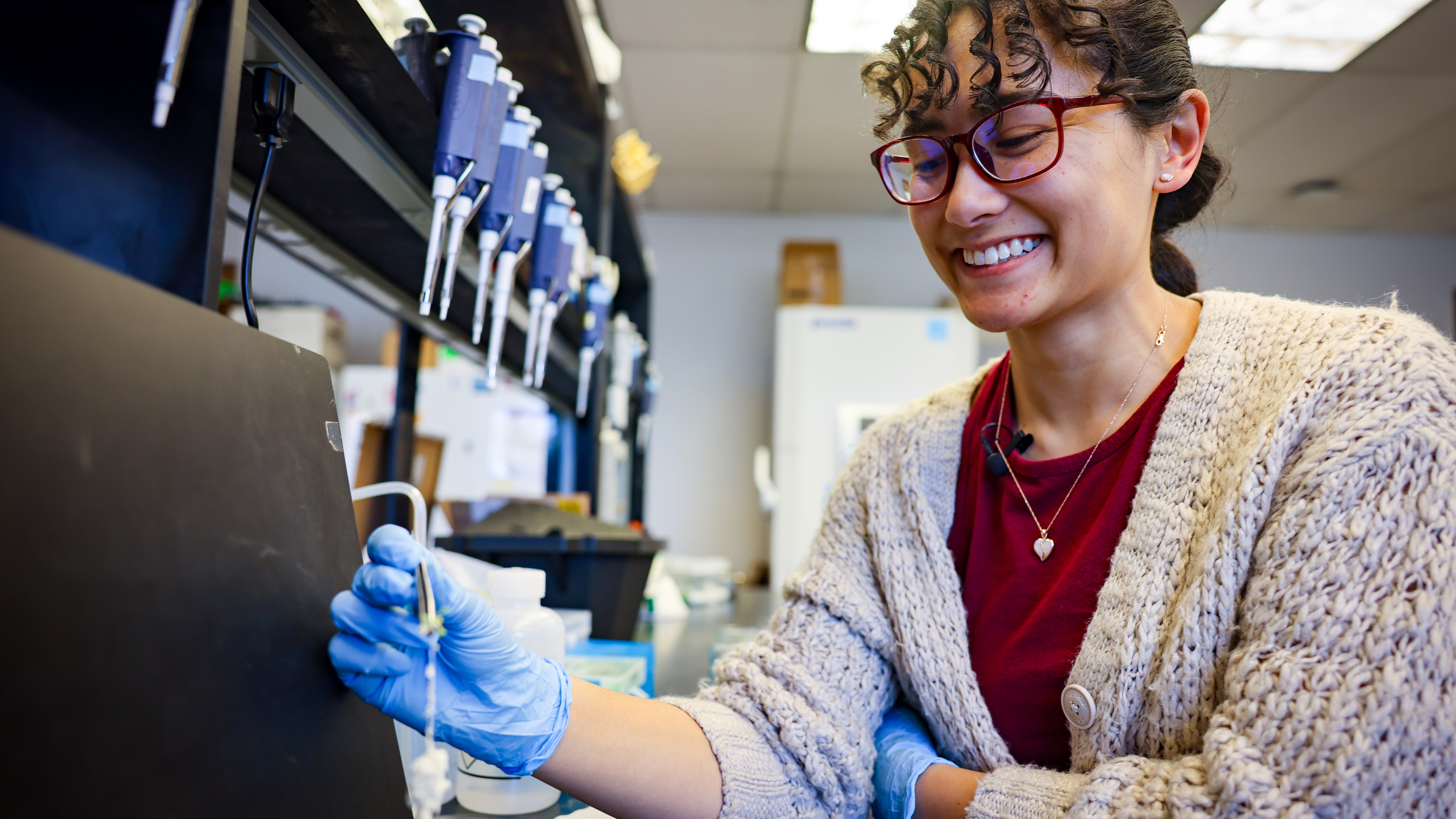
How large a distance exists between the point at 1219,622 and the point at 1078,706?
5.4 inches

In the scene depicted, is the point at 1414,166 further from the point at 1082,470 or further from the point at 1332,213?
the point at 1082,470

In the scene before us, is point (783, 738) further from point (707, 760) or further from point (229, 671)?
point (229, 671)

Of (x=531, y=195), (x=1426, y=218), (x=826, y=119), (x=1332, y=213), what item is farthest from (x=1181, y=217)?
(x=1426, y=218)

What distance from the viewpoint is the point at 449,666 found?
1.84 ft

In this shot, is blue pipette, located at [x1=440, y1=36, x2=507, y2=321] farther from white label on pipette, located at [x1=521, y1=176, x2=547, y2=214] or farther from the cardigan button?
the cardigan button

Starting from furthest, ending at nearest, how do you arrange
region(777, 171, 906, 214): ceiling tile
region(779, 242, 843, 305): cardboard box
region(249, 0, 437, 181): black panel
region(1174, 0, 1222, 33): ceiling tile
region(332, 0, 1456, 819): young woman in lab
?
region(777, 171, 906, 214): ceiling tile → region(779, 242, 843, 305): cardboard box → region(1174, 0, 1222, 33): ceiling tile → region(249, 0, 437, 181): black panel → region(332, 0, 1456, 819): young woman in lab

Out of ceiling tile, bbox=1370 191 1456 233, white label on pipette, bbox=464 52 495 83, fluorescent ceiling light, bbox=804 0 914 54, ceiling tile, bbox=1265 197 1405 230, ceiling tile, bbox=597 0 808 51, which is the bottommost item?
white label on pipette, bbox=464 52 495 83

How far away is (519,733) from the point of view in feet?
1.93

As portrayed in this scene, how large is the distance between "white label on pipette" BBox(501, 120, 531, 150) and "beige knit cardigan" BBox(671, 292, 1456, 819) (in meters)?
0.53

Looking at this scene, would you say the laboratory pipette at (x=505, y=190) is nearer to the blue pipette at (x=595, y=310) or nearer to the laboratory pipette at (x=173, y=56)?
the laboratory pipette at (x=173, y=56)

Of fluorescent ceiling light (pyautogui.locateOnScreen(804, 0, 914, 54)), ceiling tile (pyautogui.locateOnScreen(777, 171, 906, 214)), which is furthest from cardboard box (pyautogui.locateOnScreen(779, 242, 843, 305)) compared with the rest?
fluorescent ceiling light (pyautogui.locateOnScreen(804, 0, 914, 54))

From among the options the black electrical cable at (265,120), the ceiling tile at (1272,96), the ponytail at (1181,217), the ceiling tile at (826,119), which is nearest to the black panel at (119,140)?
the black electrical cable at (265,120)

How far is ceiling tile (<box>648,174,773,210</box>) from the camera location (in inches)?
148

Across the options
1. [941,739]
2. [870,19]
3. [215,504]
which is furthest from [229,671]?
[870,19]
